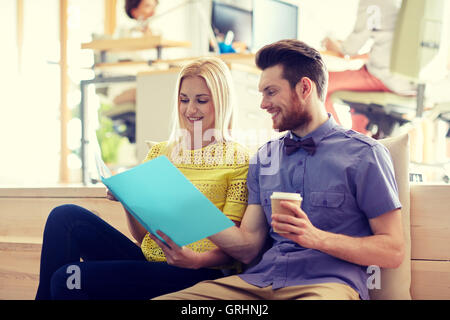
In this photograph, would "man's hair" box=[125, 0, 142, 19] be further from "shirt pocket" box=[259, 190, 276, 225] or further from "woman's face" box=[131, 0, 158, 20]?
"shirt pocket" box=[259, 190, 276, 225]

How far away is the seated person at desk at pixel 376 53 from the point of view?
2.96 metres

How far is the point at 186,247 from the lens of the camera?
4.28ft

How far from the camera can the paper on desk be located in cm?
109

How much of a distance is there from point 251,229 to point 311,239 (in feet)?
0.79

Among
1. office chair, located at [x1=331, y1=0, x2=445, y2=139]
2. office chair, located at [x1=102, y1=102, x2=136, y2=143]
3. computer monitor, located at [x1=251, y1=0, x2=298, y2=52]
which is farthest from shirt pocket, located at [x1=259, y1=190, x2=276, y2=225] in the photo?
office chair, located at [x1=102, y1=102, x2=136, y2=143]

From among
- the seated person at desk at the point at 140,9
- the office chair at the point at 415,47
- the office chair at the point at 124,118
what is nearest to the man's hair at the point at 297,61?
the office chair at the point at 415,47

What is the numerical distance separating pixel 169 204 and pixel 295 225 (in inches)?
10.0

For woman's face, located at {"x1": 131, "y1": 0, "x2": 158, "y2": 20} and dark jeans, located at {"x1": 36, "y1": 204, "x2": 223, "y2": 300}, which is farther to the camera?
woman's face, located at {"x1": 131, "y1": 0, "x2": 158, "y2": 20}

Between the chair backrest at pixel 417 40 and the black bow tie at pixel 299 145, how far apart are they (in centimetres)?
176

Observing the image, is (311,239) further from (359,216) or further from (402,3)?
(402,3)

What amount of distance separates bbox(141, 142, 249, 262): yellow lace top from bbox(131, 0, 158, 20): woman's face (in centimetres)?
258

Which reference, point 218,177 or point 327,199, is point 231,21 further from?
point 327,199

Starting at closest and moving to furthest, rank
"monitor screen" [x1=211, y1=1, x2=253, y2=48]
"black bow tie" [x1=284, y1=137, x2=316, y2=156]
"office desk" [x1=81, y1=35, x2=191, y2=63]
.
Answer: "black bow tie" [x1=284, y1=137, x2=316, y2=156]
"office desk" [x1=81, y1=35, x2=191, y2=63]
"monitor screen" [x1=211, y1=1, x2=253, y2=48]

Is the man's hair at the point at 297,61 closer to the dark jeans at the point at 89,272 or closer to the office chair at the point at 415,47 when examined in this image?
the dark jeans at the point at 89,272
